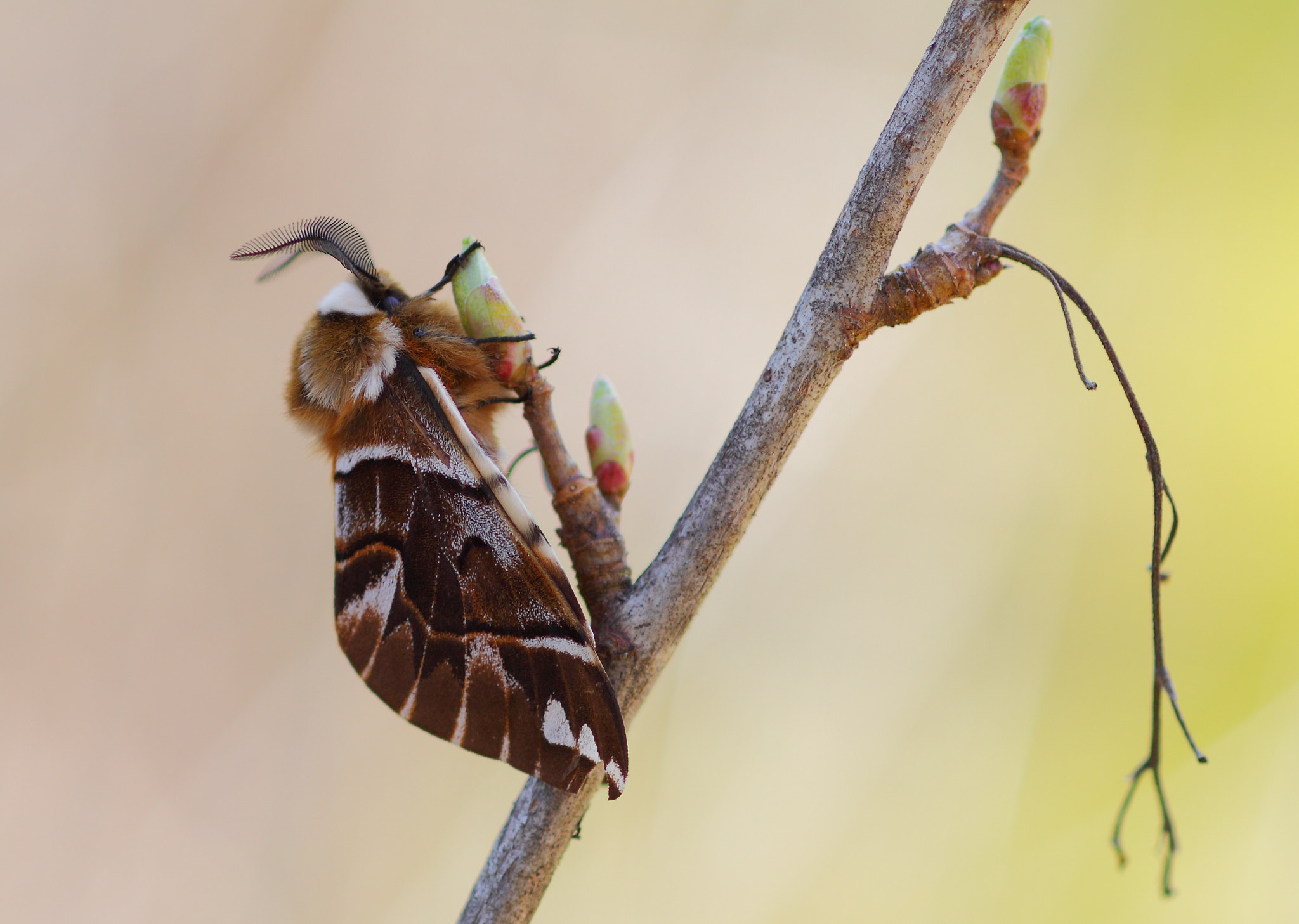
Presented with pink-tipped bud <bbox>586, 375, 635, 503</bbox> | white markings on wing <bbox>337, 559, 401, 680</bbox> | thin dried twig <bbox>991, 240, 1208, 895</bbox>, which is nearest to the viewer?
thin dried twig <bbox>991, 240, 1208, 895</bbox>

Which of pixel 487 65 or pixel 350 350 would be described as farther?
pixel 487 65

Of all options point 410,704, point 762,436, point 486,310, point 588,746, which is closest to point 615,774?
point 588,746

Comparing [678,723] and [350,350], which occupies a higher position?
[350,350]

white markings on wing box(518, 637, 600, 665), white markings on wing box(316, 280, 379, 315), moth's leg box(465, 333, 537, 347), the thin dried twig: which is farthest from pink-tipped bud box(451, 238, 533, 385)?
the thin dried twig

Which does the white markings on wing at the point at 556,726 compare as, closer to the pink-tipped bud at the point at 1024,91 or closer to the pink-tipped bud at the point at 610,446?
the pink-tipped bud at the point at 610,446

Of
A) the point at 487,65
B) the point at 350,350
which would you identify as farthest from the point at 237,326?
the point at 350,350

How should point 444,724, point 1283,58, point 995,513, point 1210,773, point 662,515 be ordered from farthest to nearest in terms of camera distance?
1. point 662,515
2. point 995,513
3. point 1283,58
4. point 1210,773
5. point 444,724

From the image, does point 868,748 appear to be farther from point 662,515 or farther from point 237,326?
point 237,326

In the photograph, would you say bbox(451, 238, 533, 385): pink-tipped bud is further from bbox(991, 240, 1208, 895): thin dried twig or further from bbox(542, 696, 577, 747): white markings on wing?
bbox(991, 240, 1208, 895): thin dried twig

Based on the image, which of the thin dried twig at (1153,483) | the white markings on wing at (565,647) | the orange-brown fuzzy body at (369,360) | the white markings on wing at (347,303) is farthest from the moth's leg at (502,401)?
the thin dried twig at (1153,483)
